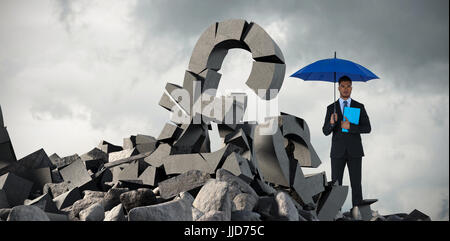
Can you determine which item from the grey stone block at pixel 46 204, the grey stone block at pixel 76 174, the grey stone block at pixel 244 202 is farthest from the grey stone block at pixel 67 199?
the grey stone block at pixel 244 202

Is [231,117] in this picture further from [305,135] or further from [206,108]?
[305,135]

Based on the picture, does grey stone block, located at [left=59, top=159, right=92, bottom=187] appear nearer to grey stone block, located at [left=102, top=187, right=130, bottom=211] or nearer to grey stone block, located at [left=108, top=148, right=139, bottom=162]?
grey stone block, located at [left=108, top=148, right=139, bottom=162]

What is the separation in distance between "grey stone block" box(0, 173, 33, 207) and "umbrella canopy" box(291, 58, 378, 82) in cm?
512

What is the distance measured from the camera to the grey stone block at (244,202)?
574cm

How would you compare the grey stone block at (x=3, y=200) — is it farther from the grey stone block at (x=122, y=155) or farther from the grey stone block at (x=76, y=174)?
the grey stone block at (x=122, y=155)

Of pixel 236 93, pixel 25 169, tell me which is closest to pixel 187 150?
pixel 236 93

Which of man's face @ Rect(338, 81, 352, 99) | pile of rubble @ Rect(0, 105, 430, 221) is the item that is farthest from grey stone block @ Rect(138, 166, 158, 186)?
man's face @ Rect(338, 81, 352, 99)

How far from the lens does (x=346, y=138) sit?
8.71 m

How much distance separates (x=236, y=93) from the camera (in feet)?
25.1

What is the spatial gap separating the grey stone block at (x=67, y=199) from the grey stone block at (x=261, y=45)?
11.3ft

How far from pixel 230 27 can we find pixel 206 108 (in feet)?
4.66

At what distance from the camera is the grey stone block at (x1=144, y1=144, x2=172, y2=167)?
25.3 feet
